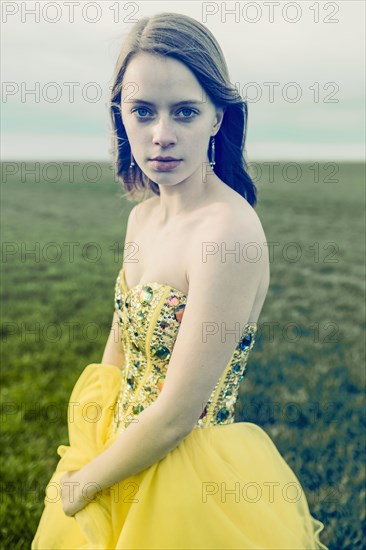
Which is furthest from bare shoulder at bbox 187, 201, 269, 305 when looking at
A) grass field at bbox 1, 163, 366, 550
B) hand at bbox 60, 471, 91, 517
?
hand at bbox 60, 471, 91, 517

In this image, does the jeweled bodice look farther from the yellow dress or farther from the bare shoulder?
the bare shoulder

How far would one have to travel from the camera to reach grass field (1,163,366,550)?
3.56 meters

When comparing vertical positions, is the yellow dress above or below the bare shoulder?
below

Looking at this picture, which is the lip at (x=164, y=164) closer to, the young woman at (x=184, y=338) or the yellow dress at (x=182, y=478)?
the young woman at (x=184, y=338)

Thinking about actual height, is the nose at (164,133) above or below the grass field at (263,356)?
above

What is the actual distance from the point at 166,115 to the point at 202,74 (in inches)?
6.3

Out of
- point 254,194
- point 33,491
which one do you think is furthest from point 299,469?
point 254,194

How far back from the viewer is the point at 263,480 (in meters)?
2.13

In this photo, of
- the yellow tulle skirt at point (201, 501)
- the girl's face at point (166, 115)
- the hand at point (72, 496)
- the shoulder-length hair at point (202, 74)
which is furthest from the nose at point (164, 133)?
the hand at point (72, 496)

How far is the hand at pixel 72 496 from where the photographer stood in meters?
2.03

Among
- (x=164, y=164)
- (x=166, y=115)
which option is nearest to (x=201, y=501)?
(x=164, y=164)

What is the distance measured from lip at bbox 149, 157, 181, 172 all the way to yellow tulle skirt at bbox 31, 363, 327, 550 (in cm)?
82

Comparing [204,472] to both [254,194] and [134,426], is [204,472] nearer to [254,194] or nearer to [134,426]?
[134,426]

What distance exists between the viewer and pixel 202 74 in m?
1.92
